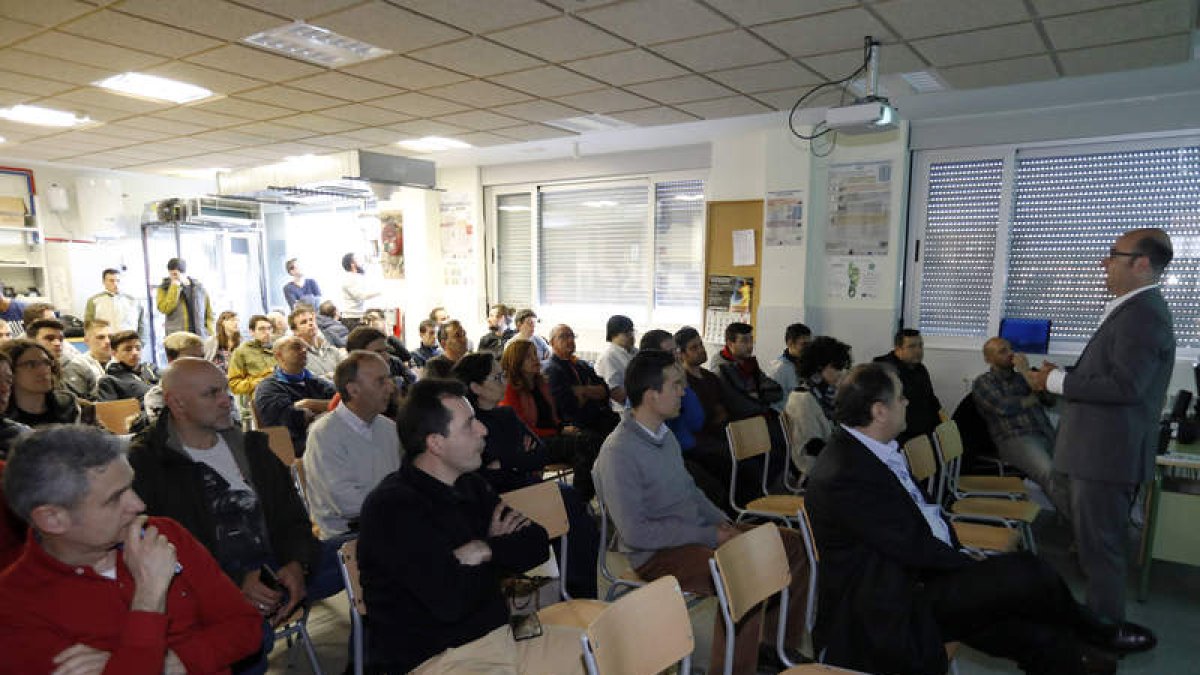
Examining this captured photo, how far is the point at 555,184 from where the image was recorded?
A: 794 centimetres

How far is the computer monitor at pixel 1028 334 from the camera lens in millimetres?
5199

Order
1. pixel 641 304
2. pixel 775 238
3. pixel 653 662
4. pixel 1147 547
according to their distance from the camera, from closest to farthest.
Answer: pixel 653 662, pixel 1147 547, pixel 775 238, pixel 641 304

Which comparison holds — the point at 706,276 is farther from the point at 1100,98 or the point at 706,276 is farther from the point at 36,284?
the point at 36,284

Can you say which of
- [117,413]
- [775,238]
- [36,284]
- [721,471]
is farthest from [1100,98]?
[36,284]

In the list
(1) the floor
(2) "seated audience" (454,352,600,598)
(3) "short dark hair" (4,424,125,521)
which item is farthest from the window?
(3) "short dark hair" (4,424,125,521)

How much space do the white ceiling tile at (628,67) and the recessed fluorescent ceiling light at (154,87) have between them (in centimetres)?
271

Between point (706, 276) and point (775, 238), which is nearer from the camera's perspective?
point (775, 238)

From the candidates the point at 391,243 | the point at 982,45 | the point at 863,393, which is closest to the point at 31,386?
the point at 863,393

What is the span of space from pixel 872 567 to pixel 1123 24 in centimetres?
313

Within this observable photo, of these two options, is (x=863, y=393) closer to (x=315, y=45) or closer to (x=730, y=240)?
(x=315, y=45)

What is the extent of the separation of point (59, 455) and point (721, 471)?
3240 mm

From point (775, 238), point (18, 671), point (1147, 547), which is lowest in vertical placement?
point (1147, 547)

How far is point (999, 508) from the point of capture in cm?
328

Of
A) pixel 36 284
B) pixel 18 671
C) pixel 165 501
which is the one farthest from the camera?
pixel 36 284
